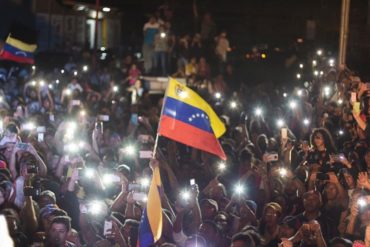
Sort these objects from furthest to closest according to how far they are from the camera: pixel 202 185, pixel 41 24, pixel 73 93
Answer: pixel 41 24 < pixel 73 93 < pixel 202 185

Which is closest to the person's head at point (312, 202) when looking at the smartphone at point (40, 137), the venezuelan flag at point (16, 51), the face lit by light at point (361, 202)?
the face lit by light at point (361, 202)

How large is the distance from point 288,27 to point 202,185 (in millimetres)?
16434

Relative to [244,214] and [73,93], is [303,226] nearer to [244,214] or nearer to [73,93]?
[244,214]

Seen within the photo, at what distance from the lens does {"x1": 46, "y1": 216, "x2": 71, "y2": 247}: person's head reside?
22.8ft

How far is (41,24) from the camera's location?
81.2 feet

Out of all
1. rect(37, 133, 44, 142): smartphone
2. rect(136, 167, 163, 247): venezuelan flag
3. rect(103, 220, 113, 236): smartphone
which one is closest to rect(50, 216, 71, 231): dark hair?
rect(103, 220, 113, 236): smartphone

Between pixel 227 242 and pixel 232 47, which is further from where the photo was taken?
pixel 232 47

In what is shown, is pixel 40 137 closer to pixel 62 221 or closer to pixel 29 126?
pixel 29 126

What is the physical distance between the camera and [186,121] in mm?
8258

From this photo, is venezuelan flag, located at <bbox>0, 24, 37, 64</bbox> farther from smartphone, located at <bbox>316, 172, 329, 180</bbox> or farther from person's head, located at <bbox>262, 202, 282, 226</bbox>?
person's head, located at <bbox>262, 202, 282, 226</bbox>

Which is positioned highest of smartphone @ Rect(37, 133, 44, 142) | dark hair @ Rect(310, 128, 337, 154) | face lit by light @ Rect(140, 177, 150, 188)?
dark hair @ Rect(310, 128, 337, 154)

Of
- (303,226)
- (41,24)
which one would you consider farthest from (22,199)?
(41,24)

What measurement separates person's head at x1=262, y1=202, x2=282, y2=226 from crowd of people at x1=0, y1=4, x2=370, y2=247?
15mm

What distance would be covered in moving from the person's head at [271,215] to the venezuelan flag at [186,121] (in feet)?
2.58
